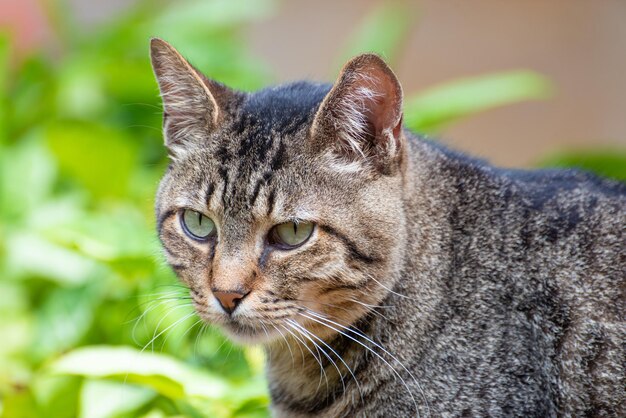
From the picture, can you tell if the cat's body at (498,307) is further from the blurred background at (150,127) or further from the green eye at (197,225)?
the blurred background at (150,127)

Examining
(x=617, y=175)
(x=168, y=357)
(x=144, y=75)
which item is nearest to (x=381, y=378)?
(x=168, y=357)

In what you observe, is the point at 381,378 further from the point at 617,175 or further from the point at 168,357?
the point at 617,175

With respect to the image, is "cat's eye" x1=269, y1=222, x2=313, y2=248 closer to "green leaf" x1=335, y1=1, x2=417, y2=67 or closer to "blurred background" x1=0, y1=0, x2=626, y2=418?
"blurred background" x1=0, y1=0, x2=626, y2=418

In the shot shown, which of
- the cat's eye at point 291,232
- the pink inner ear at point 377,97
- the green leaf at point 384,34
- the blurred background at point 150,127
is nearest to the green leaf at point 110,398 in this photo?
the blurred background at point 150,127

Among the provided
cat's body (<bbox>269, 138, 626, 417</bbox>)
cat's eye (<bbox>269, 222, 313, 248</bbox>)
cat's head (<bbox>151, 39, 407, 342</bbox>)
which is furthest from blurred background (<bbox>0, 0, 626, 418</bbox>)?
cat's body (<bbox>269, 138, 626, 417</bbox>)

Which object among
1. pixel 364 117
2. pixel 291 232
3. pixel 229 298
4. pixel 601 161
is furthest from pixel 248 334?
pixel 601 161

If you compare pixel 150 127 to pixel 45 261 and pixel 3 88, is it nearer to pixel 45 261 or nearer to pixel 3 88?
pixel 45 261
